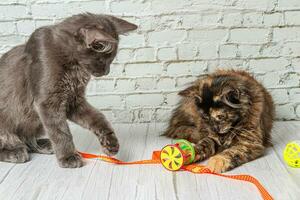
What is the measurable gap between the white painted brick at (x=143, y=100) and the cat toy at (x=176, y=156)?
30.5 inches

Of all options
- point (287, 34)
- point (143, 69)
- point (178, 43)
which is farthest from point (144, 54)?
point (287, 34)

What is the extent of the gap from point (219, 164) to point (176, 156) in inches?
7.8

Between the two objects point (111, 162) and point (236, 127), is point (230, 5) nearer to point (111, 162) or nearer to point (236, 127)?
point (236, 127)

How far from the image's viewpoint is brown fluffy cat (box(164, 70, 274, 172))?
2121 mm

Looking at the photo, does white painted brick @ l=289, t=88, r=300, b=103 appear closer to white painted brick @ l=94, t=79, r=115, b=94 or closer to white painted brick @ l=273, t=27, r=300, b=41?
white painted brick @ l=273, t=27, r=300, b=41

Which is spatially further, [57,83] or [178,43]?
[178,43]

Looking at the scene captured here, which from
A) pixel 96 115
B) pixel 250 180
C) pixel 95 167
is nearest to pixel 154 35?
pixel 96 115

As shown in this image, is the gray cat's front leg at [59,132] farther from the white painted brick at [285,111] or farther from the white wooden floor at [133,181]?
the white painted brick at [285,111]

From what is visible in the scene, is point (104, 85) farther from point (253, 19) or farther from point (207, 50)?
point (253, 19)

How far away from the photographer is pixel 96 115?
222 centimetres

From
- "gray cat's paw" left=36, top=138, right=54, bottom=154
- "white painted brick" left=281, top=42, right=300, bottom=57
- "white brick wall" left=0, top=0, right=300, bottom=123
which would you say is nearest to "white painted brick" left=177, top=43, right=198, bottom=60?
"white brick wall" left=0, top=0, right=300, bottom=123

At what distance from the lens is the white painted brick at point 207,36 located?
2.73 meters

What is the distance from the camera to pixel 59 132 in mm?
2049

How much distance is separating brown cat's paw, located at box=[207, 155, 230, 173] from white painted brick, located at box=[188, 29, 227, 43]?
916mm
